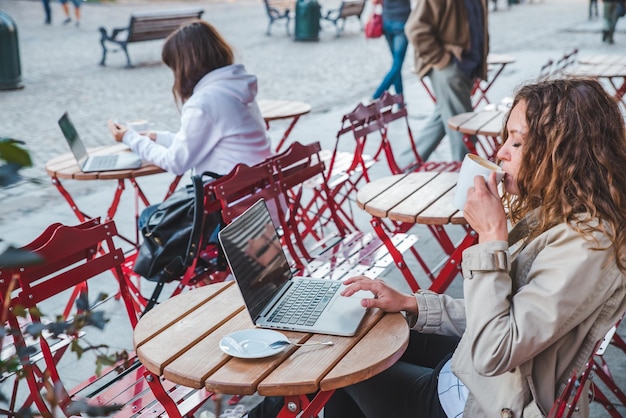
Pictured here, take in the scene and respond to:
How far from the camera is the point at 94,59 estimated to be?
51.7 ft

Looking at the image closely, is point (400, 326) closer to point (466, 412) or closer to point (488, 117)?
point (466, 412)

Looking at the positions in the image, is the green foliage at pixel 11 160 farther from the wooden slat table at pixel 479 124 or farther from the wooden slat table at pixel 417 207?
the wooden slat table at pixel 479 124

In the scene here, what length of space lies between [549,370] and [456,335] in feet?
1.51

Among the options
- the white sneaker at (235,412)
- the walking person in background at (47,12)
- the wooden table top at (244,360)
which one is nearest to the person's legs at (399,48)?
the white sneaker at (235,412)

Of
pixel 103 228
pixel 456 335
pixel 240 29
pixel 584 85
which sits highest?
pixel 584 85

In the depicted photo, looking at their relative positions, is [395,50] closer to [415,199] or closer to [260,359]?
[415,199]

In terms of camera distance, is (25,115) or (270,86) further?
(270,86)

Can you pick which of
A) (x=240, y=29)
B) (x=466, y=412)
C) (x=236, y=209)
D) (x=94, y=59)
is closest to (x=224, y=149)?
(x=236, y=209)

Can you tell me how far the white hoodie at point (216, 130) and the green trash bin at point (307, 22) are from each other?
1442 cm

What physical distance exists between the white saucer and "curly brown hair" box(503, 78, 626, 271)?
2.51 ft

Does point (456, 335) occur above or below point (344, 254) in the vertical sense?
above

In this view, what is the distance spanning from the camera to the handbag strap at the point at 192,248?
3482 millimetres

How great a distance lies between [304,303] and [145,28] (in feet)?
45.9

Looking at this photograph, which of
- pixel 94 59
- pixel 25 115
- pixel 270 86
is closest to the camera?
pixel 25 115
